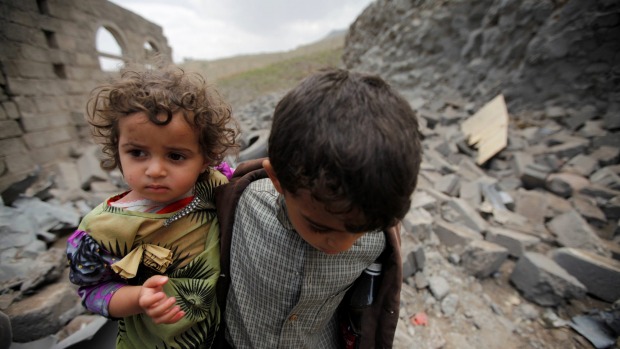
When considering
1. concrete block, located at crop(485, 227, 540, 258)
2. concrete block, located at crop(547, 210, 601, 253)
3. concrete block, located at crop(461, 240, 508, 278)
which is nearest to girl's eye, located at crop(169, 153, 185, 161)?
concrete block, located at crop(461, 240, 508, 278)

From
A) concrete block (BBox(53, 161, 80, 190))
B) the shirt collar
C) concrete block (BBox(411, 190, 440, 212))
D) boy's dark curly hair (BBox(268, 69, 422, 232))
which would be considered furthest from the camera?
concrete block (BBox(53, 161, 80, 190))

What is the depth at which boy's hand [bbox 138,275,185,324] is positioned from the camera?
0.79 metres

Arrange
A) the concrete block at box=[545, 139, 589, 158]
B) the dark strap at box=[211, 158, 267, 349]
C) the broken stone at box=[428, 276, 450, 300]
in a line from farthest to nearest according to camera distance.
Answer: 1. the concrete block at box=[545, 139, 589, 158]
2. the broken stone at box=[428, 276, 450, 300]
3. the dark strap at box=[211, 158, 267, 349]

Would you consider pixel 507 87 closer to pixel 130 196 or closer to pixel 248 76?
pixel 130 196

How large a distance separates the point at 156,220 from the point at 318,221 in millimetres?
614

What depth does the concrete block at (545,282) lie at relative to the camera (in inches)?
85.1

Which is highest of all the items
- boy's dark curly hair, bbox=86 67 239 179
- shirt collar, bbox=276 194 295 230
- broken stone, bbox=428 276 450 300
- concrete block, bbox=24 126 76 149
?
boy's dark curly hair, bbox=86 67 239 179

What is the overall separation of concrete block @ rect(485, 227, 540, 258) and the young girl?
9.19 feet

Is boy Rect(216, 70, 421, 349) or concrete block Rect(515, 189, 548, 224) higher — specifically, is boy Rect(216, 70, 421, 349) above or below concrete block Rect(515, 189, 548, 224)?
above

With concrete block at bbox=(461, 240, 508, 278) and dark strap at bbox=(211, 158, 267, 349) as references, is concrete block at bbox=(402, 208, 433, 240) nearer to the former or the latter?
concrete block at bbox=(461, 240, 508, 278)

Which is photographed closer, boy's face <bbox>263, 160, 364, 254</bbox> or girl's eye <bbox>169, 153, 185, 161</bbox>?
boy's face <bbox>263, 160, 364, 254</bbox>

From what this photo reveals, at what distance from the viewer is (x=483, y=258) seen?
2.43m

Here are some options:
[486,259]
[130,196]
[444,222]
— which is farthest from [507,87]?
[130,196]

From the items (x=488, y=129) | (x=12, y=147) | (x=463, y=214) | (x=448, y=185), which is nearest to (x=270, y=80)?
(x=12, y=147)
